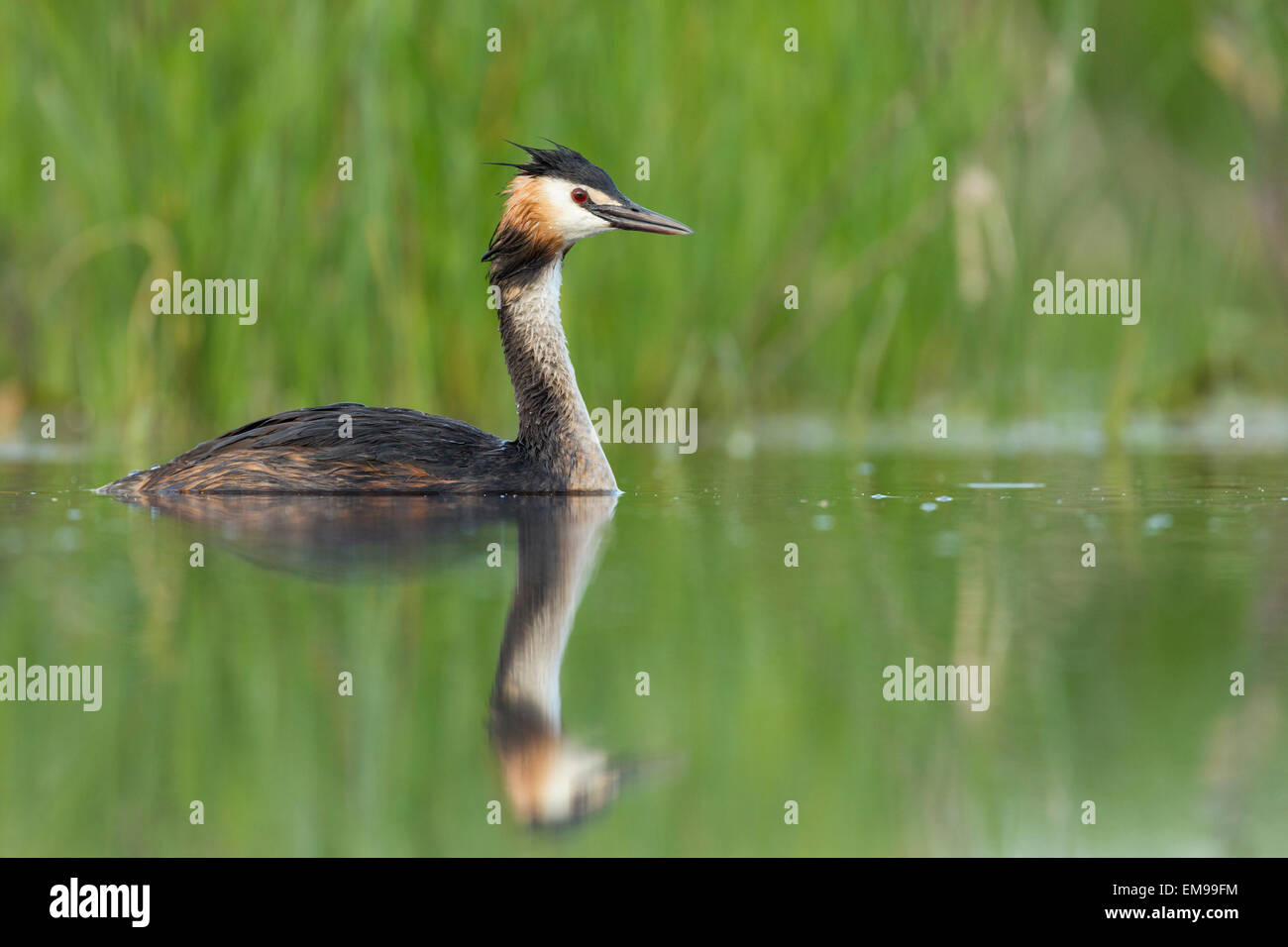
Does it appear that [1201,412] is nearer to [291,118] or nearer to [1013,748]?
[291,118]

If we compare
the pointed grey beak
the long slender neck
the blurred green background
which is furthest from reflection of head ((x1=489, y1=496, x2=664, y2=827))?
the blurred green background

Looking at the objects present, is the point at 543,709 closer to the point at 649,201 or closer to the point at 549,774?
the point at 549,774

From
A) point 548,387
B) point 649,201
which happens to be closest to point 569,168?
point 548,387

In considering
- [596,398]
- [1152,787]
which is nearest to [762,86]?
[596,398]

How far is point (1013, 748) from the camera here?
3117 millimetres

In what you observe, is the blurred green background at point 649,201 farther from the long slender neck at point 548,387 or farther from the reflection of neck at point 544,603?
the reflection of neck at point 544,603

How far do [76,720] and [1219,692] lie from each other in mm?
2328

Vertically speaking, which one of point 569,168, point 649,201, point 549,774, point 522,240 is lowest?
point 549,774

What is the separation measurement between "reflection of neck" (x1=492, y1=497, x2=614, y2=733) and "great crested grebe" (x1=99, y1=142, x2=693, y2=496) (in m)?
0.50

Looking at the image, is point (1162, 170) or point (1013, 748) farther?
point (1162, 170)

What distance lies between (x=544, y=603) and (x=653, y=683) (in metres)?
0.95

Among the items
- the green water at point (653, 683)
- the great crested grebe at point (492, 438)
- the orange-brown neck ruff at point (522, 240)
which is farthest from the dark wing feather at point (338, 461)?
the orange-brown neck ruff at point (522, 240)

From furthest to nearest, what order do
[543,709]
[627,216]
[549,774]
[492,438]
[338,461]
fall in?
[627,216], [492,438], [338,461], [543,709], [549,774]

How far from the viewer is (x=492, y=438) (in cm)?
764
